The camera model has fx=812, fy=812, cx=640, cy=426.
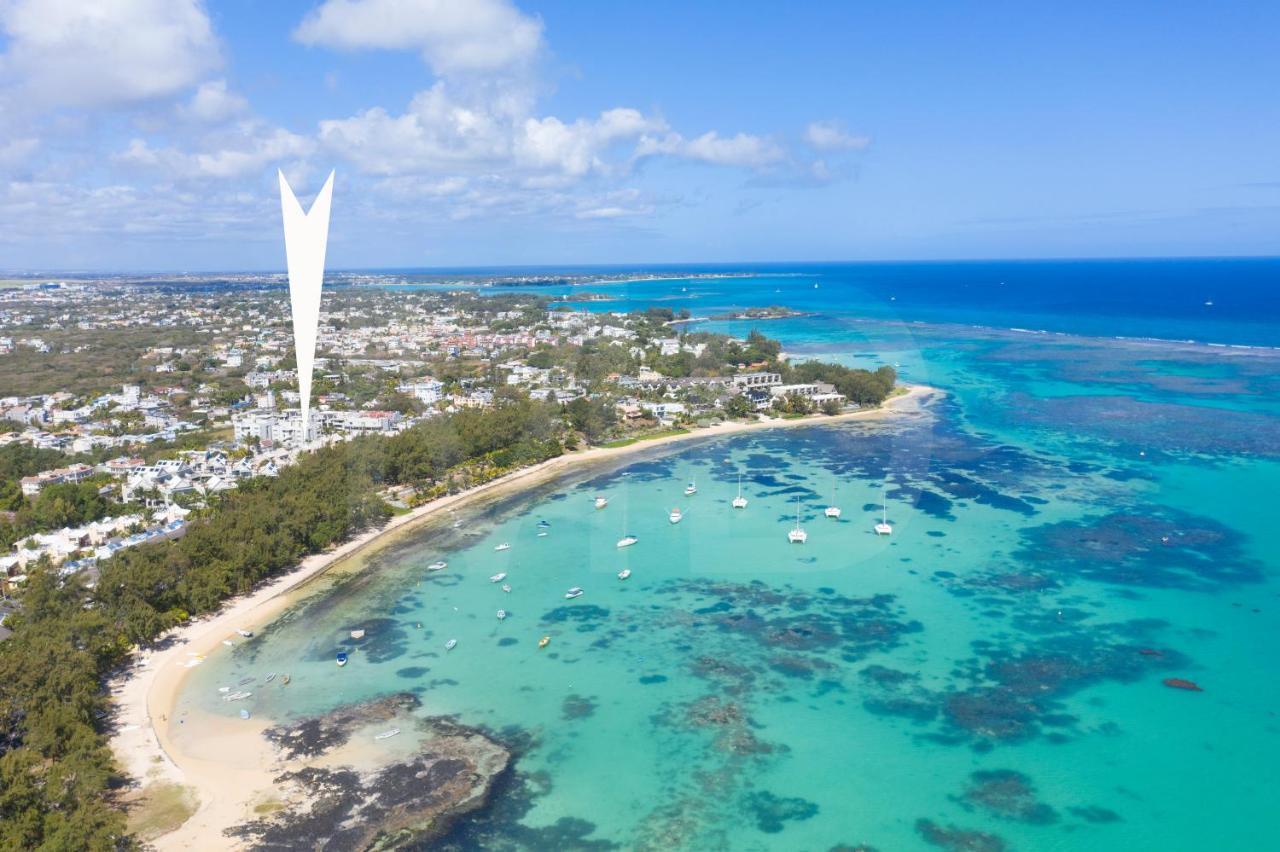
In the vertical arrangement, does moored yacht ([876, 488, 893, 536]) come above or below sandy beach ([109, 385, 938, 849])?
above

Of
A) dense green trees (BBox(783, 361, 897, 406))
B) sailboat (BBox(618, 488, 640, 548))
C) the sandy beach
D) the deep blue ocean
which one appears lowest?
the sandy beach

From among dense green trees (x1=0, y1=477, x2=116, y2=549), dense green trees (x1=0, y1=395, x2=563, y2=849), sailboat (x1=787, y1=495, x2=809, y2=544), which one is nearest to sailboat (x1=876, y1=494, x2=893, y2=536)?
sailboat (x1=787, y1=495, x2=809, y2=544)

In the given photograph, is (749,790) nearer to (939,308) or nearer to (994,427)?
(994,427)

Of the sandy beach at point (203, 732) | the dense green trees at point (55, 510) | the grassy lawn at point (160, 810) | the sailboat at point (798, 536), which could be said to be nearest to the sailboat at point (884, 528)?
the sailboat at point (798, 536)

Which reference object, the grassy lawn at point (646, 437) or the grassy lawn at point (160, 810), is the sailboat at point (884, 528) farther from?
the grassy lawn at point (160, 810)

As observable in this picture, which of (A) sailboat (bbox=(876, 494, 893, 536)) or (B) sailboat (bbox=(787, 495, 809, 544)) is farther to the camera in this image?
(A) sailboat (bbox=(876, 494, 893, 536))

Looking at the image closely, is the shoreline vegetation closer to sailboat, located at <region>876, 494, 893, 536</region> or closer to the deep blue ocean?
sailboat, located at <region>876, 494, 893, 536</region>
